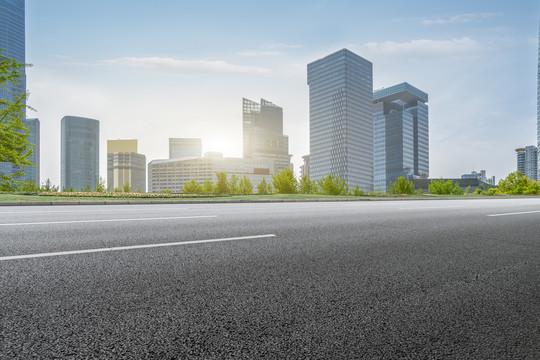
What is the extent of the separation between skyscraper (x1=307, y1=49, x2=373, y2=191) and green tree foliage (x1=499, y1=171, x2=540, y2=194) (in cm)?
12916

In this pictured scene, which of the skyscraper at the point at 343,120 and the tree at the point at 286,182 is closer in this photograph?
the tree at the point at 286,182

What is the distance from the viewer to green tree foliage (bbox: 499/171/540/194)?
124 ft

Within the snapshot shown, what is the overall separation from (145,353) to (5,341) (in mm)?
797

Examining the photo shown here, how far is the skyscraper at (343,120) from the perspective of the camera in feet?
574

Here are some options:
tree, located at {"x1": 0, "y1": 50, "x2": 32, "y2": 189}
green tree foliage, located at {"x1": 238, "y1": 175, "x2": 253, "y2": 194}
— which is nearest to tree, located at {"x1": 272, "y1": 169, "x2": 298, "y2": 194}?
green tree foliage, located at {"x1": 238, "y1": 175, "x2": 253, "y2": 194}

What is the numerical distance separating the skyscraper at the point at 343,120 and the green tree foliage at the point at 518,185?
129 m

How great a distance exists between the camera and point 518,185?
127 feet

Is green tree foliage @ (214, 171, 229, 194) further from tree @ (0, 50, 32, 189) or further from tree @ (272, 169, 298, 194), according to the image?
tree @ (0, 50, 32, 189)

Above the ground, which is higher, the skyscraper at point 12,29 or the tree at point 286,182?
the skyscraper at point 12,29

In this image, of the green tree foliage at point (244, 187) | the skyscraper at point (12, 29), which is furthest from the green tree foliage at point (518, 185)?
the skyscraper at point (12, 29)

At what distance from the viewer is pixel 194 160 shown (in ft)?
652

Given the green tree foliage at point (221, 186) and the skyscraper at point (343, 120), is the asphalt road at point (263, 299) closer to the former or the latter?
the green tree foliage at point (221, 186)

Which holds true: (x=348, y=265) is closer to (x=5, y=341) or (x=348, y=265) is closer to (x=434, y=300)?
(x=434, y=300)

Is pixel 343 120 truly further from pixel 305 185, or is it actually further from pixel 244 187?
pixel 305 185
